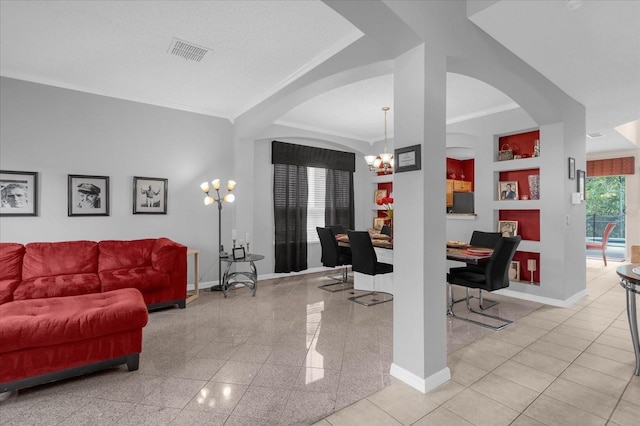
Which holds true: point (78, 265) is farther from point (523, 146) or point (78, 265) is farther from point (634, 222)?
point (634, 222)

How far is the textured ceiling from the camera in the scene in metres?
2.51

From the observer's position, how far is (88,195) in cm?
413

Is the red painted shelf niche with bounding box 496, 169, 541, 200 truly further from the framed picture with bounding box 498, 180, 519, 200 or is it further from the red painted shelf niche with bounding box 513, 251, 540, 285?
the red painted shelf niche with bounding box 513, 251, 540, 285

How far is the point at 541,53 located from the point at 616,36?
1.72 feet

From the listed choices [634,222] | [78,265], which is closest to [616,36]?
[78,265]

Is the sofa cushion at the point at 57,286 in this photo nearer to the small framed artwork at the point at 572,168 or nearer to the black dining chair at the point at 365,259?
the black dining chair at the point at 365,259

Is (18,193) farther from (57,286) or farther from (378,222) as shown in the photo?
(378,222)

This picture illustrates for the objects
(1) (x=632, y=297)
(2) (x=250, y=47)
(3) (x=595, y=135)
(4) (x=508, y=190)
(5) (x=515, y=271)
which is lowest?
(5) (x=515, y=271)

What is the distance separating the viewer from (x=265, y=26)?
2758 millimetres

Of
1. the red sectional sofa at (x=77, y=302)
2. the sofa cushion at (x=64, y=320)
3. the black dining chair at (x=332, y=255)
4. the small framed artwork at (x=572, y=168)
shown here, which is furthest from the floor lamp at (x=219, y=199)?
the small framed artwork at (x=572, y=168)

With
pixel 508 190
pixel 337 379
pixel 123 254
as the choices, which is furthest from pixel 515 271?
pixel 123 254

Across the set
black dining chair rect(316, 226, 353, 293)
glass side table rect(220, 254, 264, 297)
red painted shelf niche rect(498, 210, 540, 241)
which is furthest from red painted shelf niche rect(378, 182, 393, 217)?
glass side table rect(220, 254, 264, 297)

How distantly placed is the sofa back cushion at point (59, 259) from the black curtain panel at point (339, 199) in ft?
12.9

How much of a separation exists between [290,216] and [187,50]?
3303mm
